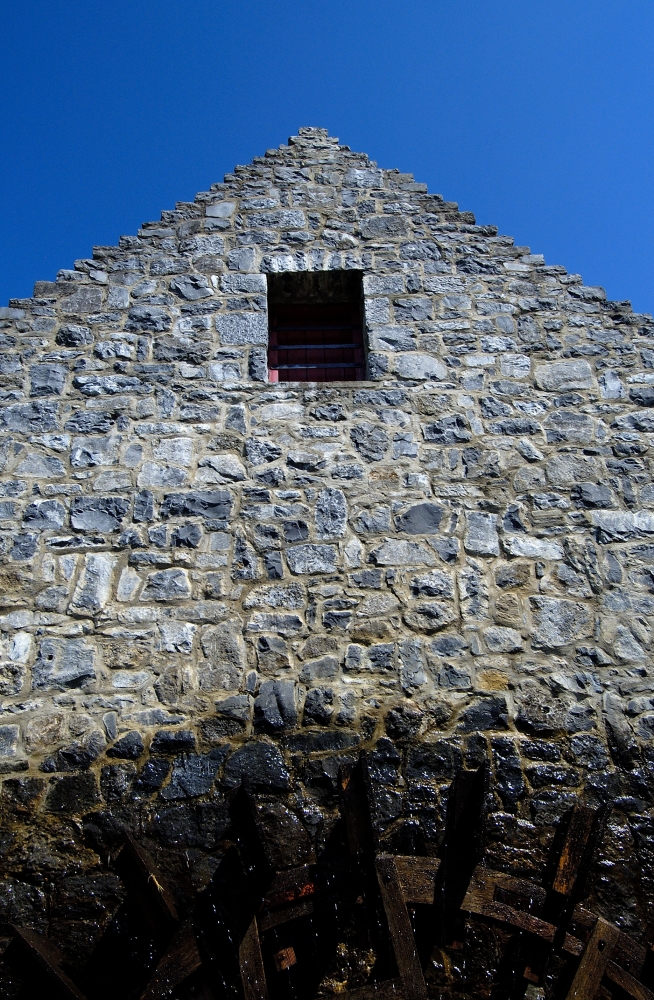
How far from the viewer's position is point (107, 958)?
3137 mm

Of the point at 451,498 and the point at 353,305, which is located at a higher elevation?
the point at 353,305

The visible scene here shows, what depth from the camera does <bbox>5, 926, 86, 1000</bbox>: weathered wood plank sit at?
114 inches

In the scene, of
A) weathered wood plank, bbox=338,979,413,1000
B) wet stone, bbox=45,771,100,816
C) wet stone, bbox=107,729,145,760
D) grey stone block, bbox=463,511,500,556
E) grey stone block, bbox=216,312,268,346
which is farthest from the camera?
grey stone block, bbox=216,312,268,346

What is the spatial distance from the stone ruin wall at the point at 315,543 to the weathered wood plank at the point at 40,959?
15 centimetres

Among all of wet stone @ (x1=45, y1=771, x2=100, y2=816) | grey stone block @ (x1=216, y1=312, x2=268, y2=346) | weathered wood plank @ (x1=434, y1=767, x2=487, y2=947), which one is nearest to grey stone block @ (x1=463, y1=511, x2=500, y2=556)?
weathered wood plank @ (x1=434, y1=767, x2=487, y2=947)

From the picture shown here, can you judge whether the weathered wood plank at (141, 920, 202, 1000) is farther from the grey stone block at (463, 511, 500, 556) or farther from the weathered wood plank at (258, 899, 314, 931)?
the grey stone block at (463, 511, 500, 556)

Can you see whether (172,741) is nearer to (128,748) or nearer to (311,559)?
(128,748)

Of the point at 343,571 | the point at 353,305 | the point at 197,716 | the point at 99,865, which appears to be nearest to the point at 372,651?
the point at 343,571

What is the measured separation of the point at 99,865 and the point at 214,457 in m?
2.10

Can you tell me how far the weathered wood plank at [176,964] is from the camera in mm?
2947

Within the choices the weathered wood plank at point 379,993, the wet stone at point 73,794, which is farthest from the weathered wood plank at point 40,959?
Result: the weathered wood plank at point 379,993

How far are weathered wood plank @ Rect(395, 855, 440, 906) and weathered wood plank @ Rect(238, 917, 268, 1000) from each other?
2.05 feet

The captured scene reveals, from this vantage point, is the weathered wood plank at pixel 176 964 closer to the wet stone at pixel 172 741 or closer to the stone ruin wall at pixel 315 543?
the stone ruin wall at pixel 315 543

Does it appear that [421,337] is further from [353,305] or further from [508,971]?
[508,971]
